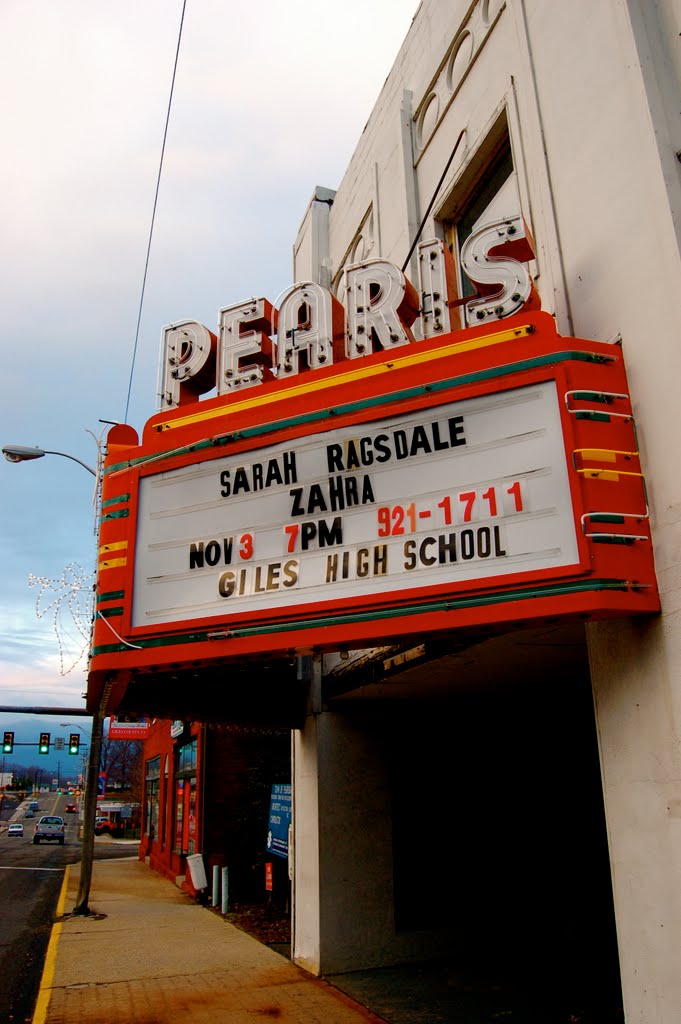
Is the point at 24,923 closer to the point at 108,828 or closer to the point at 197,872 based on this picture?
the point at 197,872

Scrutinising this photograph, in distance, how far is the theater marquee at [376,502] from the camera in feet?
18.1

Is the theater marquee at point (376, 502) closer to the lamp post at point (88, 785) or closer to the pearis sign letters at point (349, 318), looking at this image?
the pearis sign letters at point (349, 318)

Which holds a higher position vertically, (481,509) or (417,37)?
(417,37)

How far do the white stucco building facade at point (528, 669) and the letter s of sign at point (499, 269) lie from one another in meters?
0.43

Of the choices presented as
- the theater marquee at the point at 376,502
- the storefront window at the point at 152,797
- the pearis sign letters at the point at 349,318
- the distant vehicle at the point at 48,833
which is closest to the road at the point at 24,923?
the storefront window at the point at 152,797

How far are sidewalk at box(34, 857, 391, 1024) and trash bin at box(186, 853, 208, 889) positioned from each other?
5.61ft

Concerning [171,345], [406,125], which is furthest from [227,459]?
[406,125]

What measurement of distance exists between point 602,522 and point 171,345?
205 inches

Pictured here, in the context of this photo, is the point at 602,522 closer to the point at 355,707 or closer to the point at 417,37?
the point at 355,707

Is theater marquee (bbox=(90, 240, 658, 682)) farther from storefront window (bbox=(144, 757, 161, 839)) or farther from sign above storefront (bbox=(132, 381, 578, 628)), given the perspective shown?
storefront window (bbox=(144, 757, 161, 839))

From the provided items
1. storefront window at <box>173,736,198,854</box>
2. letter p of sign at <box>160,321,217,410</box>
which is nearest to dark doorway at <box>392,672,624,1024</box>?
letter p of sign at <box>160,321,217,410</box>

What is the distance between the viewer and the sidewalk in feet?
28.7

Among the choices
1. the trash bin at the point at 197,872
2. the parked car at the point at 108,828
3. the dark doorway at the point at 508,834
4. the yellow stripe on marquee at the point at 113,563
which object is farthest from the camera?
the parked car at the point at 108,828

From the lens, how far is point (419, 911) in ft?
38.2
